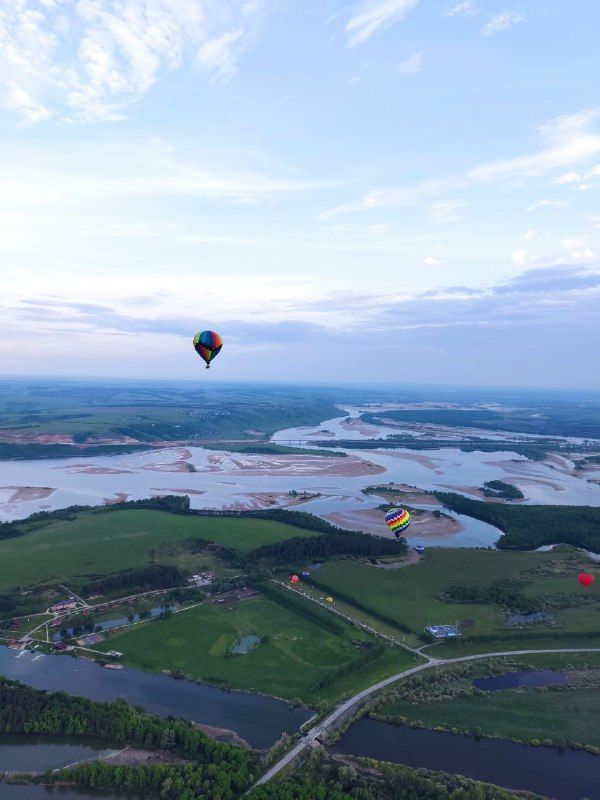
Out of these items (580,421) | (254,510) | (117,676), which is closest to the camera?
(117,676)

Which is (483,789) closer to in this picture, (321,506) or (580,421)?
(321,506)

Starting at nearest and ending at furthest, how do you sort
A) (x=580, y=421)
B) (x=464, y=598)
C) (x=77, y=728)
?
1. (x=77, y=728)
2. (x=464, y=598)
3. (x=580, y=421)

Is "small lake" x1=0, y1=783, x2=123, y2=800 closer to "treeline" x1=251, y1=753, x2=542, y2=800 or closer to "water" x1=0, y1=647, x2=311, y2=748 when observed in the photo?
"water" x1=0, y1=647, x2=311, y2=748

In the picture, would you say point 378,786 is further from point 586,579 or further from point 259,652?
point 586,579

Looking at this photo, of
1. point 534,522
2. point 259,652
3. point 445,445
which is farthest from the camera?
point 445,445

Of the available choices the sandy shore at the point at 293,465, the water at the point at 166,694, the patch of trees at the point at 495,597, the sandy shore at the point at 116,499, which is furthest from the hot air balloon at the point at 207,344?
the sandy shore at the point at 293,465

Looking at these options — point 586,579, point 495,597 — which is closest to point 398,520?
point 495,597

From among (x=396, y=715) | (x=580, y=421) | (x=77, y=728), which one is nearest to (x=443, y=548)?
(x=396, y=715)
